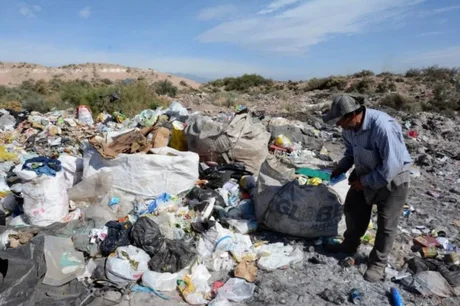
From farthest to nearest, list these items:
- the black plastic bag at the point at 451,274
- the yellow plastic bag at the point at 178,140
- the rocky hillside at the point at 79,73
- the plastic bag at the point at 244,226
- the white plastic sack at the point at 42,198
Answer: the rocky hillside at the point at 79,73, the yellow plastic bag at the point at 178,140, the plastic bag at the point at 244,226, the white plastic sack at the point at 42,198, the black plastic bag at the point at 451,274

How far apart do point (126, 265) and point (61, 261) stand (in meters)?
0.52

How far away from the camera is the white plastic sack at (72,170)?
4.00m

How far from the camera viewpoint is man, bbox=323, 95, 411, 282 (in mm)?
2312

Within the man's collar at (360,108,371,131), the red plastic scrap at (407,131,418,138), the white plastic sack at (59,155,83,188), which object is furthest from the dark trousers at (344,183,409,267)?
the red plastic scrap at (407,131,418,138)

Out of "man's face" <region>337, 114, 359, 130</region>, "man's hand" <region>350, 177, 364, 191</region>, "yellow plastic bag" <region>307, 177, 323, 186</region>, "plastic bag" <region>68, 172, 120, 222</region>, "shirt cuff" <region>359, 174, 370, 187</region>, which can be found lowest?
"plastic bag" <region>68, 172, 120, 222</region>

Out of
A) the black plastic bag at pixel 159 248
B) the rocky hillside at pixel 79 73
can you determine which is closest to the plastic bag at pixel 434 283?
the black plastic bag at pixel 159 248

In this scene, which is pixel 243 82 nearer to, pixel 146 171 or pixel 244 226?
pixel 146 171

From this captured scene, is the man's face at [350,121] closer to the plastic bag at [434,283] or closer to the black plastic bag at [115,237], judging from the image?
the plastic bag at [434,283]

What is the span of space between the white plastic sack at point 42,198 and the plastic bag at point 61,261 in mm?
521

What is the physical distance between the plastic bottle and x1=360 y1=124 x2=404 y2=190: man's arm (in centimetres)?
83

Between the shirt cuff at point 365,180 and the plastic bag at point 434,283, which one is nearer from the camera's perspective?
the shirt cuff at point 365,180

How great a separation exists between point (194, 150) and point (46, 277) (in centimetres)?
237

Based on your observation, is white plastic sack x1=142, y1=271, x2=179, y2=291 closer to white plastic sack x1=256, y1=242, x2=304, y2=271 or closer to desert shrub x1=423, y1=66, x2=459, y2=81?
white plastic sack x1=256, y1=242, x2=304, y2=271

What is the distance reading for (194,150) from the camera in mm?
4465
